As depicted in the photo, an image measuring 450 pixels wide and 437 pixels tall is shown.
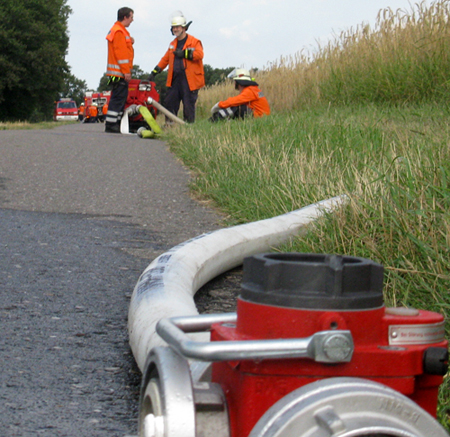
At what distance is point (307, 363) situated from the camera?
3.65 feet

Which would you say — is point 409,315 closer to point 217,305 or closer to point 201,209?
point 217,305

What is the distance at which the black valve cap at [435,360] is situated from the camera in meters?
1.14

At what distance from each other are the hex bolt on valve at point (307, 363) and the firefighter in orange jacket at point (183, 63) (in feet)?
37.6

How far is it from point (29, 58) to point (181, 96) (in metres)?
39.9

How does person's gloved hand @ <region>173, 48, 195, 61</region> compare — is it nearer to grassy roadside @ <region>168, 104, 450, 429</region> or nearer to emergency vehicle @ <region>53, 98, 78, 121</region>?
grassy roadside @ <region>168, 104, 450, 429</region>

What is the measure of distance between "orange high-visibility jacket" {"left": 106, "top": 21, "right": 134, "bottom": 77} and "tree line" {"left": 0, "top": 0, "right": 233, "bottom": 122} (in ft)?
117

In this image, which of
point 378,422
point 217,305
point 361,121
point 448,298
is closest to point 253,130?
point 361,121

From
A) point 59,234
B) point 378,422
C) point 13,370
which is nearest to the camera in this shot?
point 378,422

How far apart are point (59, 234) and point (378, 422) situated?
305 centimetres

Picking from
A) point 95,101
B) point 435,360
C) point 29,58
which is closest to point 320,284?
point 435,360

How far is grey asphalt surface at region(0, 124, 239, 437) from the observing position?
171 cm

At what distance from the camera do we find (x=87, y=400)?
1.74m

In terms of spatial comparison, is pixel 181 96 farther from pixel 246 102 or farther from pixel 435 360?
pixel 435 360

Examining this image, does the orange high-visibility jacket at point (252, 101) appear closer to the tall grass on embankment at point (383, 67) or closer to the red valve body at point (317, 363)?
the tall grass on embankment at point (383, 67)
